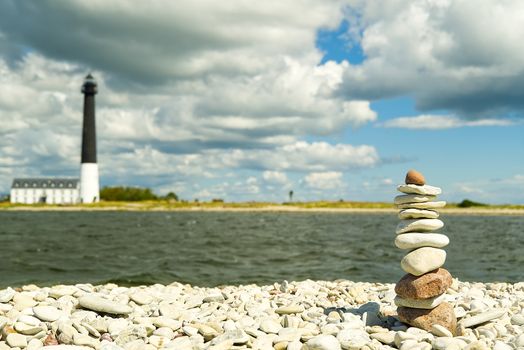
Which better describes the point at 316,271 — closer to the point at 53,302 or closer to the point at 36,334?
the point at 53,302

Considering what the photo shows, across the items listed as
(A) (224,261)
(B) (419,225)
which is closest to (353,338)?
(B) (419,225)

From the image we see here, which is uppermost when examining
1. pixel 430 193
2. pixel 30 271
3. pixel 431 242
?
pixel 430 193

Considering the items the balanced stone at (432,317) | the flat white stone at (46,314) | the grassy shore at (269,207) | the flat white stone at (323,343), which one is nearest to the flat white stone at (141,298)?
the flat white stone at (46,314)

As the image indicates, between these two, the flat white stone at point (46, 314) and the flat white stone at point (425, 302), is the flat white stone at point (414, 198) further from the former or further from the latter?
the flat white stone at point (46, 314)

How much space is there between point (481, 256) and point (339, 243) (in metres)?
8.63

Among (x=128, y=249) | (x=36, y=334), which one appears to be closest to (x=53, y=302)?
(x=36, y=334)

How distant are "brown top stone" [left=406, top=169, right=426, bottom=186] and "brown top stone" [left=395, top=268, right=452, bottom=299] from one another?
1.32m

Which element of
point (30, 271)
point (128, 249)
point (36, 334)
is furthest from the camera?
point (128, 249)

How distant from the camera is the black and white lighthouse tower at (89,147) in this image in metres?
86.3

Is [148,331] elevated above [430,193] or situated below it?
below

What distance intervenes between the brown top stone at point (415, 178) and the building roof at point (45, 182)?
115173 mm

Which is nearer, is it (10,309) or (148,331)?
(148,331)

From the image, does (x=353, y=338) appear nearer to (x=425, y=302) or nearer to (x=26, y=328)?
(x=425, y=302)

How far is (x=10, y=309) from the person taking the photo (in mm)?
9086
